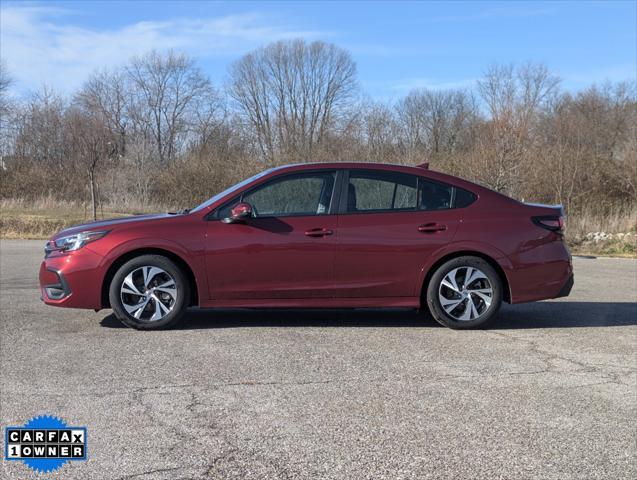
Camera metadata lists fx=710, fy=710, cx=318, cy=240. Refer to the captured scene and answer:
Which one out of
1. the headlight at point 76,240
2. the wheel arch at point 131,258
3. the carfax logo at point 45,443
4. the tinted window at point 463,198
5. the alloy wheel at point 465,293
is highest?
the tinted window at point 463,198

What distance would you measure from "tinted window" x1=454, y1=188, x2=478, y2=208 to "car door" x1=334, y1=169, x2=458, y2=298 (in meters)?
0.12

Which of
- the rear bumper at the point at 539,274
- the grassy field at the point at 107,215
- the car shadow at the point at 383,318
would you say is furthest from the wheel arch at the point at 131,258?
the grassy field at the point at 107,215

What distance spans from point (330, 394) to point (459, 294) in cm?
253

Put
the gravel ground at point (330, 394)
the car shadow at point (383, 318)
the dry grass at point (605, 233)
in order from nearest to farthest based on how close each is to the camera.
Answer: the gravel ground at point (330, 394) → the car shadow at point (383, 318) → the dry grass at point (605, 233)

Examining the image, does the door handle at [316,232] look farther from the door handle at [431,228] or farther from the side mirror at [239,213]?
the door handle at [431,228]

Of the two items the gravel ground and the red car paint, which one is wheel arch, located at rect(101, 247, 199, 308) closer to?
the red car paint

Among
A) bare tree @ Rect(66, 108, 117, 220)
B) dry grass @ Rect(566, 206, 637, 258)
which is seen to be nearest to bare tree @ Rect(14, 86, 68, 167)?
bare tree @ Rect(66, 108, 117, 220)

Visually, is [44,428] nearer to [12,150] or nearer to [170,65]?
[12,150]

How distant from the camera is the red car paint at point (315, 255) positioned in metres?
6.71

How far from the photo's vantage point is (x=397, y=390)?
480 centimetres

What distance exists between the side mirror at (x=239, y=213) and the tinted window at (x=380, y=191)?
975mm

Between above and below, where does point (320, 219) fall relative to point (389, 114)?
below

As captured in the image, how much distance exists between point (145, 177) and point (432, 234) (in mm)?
29409

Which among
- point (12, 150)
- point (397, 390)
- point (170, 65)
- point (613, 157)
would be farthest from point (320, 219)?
point (170, 65)
